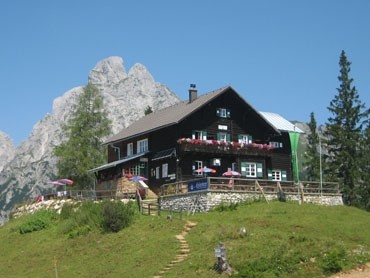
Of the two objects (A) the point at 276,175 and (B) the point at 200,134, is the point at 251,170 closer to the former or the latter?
(B) the point at 200,134

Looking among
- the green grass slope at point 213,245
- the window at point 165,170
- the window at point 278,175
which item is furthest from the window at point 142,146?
the green grass slope at point 213,245

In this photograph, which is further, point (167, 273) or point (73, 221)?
point (73, 221)

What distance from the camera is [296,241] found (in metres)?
28.6

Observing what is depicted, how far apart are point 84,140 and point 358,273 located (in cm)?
4940

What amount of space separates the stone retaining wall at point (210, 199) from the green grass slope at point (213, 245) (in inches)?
55.8

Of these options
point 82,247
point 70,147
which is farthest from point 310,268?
point 70,147

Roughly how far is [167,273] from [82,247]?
10.6 meters

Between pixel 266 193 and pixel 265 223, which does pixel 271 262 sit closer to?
pixel 265 223

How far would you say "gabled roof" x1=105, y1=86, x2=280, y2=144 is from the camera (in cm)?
5519

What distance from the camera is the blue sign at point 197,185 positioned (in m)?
43.3

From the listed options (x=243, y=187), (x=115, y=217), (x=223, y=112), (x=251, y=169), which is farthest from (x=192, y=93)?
(x=115, y=217)

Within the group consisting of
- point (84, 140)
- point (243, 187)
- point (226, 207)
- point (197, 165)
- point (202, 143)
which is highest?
point (84, 140)

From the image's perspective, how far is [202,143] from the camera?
5406cm

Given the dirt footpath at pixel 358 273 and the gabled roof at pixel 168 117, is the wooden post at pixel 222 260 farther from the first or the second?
the gabled roof at pixel 168 117
